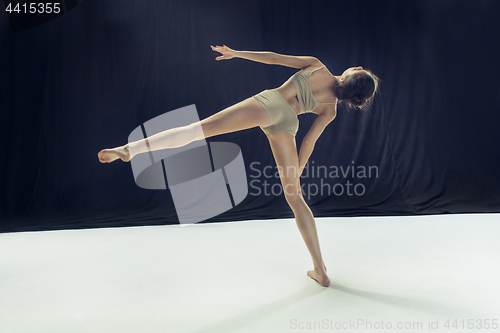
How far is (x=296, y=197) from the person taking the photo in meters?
1.56

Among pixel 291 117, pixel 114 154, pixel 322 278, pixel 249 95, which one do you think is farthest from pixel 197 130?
pixel 249 95

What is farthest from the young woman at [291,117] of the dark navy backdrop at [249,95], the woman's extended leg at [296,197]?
the dark navy backdrop at [249,95]

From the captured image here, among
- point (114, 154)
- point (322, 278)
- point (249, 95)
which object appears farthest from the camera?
point (249, 95)

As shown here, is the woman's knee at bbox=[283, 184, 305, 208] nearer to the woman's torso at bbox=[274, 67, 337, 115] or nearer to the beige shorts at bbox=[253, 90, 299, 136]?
the beige shorts at bbox=[253, 90, 299, 136]

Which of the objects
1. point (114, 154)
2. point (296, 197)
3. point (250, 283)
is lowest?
point (250, 283)

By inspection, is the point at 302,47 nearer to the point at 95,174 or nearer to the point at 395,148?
the point at 395,148

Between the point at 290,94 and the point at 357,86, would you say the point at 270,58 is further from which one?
the point at 357,86

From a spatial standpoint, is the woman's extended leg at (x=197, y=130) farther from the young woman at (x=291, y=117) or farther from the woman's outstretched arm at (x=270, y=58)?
the woman's outstretched arm at (x=270, y=58)

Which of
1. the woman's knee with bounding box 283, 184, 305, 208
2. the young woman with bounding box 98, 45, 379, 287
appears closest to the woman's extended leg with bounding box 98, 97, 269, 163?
the young woman with bounding box 98, 45, 379, 287

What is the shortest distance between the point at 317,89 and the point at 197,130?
654mm

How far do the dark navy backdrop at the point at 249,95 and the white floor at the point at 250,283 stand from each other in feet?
3.08

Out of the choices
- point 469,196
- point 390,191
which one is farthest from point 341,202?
point 469,196

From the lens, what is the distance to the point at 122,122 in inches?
144

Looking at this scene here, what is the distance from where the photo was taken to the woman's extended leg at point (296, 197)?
1.53 meters
